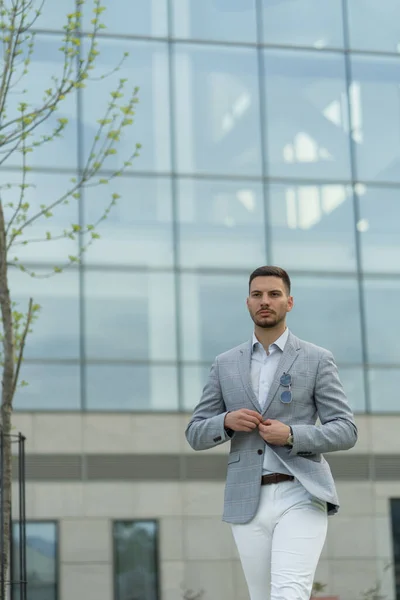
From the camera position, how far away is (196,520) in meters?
20.2

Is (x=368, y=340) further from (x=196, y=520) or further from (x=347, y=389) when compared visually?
(x=196, y=520)

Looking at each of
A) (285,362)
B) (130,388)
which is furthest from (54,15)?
(285,362)

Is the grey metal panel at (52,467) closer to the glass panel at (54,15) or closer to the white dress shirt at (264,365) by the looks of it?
the glass panel at (54,15)

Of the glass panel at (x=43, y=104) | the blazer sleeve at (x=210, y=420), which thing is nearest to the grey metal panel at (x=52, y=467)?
the glass panel at (x=43, y=104)

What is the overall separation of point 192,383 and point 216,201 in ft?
10.4

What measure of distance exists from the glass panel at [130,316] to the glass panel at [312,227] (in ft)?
6.96

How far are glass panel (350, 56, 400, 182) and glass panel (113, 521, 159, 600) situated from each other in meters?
7.24

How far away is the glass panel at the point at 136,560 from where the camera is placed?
65.3 ft

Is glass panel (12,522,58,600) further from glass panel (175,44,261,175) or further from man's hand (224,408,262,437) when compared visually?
man's hand (224,408,262,437)

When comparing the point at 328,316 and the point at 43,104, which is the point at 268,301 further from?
the point at 43,104

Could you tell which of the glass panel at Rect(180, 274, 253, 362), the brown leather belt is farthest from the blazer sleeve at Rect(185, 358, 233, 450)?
the glass panel at Rect(180, 274, 253, 362)

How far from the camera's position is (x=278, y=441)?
16.2 feet

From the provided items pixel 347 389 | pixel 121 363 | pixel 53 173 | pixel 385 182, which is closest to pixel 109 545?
pixel 121 363

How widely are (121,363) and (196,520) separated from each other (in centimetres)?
281
